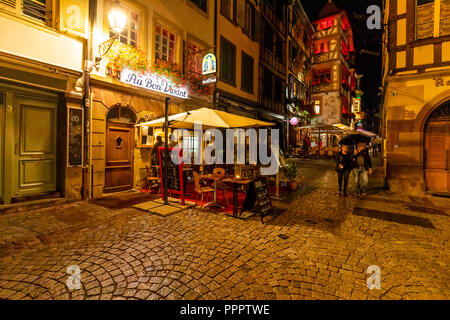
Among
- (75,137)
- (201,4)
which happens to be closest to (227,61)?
(201,4)

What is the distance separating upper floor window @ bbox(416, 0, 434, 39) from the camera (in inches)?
325

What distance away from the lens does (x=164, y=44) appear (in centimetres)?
988

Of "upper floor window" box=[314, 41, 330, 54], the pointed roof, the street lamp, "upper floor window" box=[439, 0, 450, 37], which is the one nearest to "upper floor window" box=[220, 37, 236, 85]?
the street lamp

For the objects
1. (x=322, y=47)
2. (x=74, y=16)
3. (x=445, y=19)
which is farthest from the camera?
(x=322, y=47)

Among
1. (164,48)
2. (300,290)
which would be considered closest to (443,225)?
(300,290)

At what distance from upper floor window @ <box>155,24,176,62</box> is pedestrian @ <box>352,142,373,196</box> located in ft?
28.8

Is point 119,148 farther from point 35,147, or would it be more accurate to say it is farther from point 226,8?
point 226,8

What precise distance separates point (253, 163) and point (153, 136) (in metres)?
4.46

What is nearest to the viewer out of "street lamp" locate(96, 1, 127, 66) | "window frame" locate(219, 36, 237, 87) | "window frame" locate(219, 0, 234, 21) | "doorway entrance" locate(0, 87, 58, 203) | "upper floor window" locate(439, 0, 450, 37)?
"doorway entrance" locate(0, 87, 58, 203)

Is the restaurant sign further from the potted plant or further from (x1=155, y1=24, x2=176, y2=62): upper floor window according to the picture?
the potted plant

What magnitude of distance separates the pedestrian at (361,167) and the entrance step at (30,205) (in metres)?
9.87

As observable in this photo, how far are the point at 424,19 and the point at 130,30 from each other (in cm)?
1112

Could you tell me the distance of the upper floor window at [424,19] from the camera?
27.1ft

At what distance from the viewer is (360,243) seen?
4.17 meters
